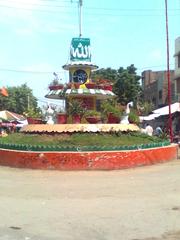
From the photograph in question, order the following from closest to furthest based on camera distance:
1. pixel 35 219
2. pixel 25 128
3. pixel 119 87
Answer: pixel 35 219 < pixel 25 128 < pixel 119 87

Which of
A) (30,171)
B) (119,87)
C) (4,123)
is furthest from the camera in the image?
(119,87)

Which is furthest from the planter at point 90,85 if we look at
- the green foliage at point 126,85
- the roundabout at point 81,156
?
the green foliage at point 126,85

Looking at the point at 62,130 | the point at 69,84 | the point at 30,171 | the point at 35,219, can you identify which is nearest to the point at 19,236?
the point at 35,219

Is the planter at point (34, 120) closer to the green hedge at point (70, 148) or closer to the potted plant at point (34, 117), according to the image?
the potted plant at point (34, 117)

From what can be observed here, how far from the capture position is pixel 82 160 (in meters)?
18.0

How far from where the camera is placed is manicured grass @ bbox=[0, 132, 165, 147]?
19.4 meters

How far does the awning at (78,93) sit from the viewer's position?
23.2 meters

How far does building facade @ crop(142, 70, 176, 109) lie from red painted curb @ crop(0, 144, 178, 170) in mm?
41809

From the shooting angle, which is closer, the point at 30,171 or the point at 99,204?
the point at 99,204

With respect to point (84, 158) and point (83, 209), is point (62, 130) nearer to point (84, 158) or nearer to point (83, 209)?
point (84, 158)

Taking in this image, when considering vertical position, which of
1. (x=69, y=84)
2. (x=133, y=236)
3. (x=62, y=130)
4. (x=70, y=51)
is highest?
(x=70, y=51)

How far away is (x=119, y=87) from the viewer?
199ft

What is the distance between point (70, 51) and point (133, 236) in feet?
54.1

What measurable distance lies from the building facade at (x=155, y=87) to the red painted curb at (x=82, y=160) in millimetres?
41809
